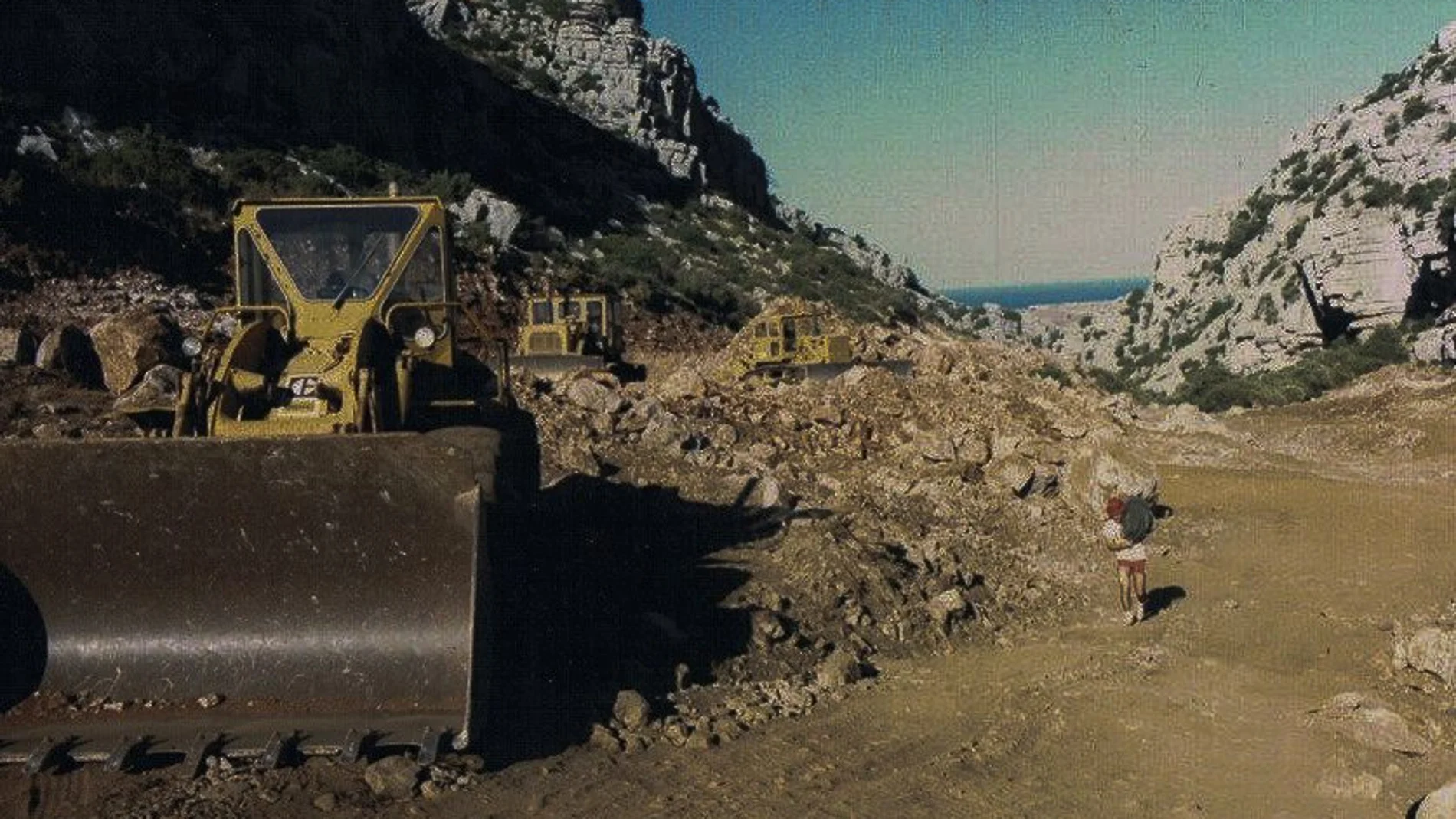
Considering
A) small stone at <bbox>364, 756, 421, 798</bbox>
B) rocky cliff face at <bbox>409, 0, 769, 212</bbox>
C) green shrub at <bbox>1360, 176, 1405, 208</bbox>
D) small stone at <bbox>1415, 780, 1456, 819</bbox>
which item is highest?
rocky cliff face at <bbox>409, 0, 769, 212</bbox>

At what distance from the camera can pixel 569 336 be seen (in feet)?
82.3

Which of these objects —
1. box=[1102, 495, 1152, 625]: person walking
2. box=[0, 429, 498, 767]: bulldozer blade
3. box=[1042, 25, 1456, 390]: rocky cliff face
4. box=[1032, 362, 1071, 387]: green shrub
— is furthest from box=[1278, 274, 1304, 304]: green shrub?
box=[0, 429, 498, 767]: bulldozer blade

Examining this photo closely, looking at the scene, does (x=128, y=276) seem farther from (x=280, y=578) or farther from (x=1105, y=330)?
(x=1105, y=330)

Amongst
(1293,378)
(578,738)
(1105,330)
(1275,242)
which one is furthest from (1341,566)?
(1105,330)

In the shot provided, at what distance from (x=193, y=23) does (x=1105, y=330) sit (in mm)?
46252

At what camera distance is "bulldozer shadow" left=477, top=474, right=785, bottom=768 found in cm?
658

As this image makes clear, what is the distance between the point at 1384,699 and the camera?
7.38 meters

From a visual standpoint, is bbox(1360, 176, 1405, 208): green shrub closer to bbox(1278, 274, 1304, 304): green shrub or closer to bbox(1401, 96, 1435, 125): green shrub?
bbox(1278, 274, 1304, 304): green shrub

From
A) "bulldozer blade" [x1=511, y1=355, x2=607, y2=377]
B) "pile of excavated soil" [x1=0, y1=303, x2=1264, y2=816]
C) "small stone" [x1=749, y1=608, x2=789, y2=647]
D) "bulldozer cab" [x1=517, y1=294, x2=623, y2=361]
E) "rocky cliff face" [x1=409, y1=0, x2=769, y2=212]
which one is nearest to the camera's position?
"pile of excavated soil" [x1=0, y1=303, x2=1264, y2=816]

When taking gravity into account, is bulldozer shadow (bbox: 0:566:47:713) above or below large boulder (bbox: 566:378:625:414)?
below

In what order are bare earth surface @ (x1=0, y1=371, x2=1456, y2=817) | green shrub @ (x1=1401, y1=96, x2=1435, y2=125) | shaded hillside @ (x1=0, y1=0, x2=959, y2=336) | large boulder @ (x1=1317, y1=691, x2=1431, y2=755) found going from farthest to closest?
green shrub @ (x1=1401, y1=96, x2=1435, y2=125), shaded hillside @ (x1=0, y1=0, x2=959, y2=336), large boulder @ (x1=1317, y1=691, x2=1431, y2=755), bare earth surface @ (x1=0, y1=371, x2=1456, y2=817)

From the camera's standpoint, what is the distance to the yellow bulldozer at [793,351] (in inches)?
958

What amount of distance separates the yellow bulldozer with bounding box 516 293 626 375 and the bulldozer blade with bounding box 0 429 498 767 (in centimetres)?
1803

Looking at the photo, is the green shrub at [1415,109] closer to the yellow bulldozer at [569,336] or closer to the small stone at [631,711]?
the yellow bulldozer at [569,336]
